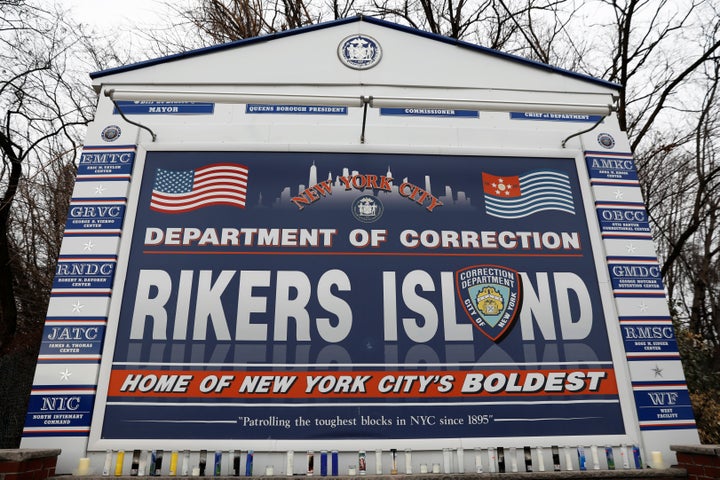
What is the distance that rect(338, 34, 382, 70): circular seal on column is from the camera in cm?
616

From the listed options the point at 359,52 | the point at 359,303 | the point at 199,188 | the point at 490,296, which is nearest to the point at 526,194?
the point at 490,296

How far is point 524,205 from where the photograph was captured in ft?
18.2

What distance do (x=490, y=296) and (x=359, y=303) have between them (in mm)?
1436

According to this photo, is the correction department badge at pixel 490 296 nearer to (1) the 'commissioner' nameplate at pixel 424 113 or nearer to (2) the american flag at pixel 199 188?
(1) the 'commissioner' nameplate at pixel 424 113

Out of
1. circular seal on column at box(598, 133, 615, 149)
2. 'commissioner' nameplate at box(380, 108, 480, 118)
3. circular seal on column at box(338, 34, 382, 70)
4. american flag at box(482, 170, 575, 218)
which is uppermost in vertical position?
circular seal on column at box(338, 34, 382, 70)

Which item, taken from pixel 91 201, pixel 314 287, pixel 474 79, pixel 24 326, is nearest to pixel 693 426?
pixel 314 287

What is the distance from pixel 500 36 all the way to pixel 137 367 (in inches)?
468

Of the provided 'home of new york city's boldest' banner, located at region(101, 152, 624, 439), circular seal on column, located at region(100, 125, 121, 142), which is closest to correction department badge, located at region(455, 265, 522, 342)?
'home of new york city's boldest' banner, located at region(101, 152, 624, 439)

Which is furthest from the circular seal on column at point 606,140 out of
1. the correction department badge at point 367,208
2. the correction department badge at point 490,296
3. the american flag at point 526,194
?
the correction department badge at point 367,208

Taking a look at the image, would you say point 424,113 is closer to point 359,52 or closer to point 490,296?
point 359,52

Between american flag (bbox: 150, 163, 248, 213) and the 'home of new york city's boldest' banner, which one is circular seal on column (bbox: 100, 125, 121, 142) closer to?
the 'home of new york city's boldest' banner

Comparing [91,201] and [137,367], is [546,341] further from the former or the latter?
[91,201]

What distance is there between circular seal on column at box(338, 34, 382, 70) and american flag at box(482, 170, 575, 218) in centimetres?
A: 214

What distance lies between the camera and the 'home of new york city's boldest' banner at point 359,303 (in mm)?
4656
